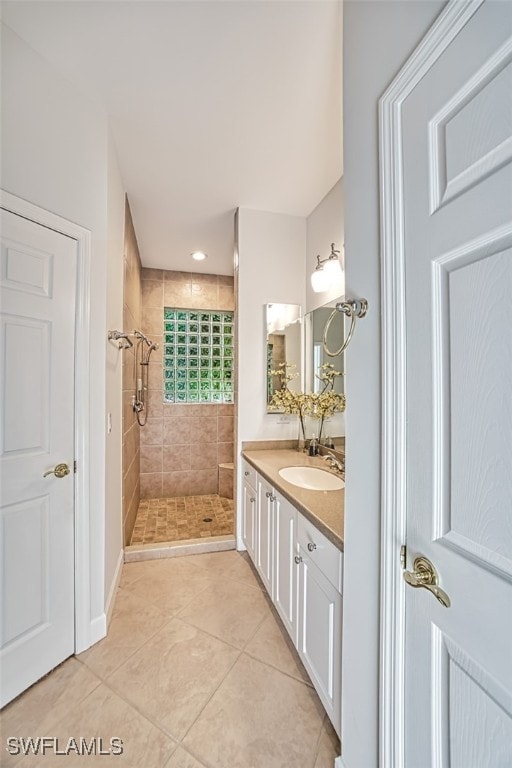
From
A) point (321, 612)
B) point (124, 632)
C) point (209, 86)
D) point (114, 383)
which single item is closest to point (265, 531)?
point (321, 612)

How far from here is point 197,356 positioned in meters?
4.09

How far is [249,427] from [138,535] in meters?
1.45

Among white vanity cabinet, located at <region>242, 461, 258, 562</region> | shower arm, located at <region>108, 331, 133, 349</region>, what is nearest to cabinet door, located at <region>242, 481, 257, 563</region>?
white vanity cabinet, located at <region>242, 461, 258, 562</region>

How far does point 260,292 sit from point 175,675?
93.0 inches

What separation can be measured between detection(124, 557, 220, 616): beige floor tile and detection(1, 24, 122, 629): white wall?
0.37 m

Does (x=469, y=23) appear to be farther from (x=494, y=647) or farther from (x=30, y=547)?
(x=30, y=547)

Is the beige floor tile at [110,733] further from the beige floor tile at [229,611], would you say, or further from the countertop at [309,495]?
the countertop at [309,495]

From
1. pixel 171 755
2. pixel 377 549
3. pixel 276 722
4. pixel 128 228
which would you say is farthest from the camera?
pixel 128 228

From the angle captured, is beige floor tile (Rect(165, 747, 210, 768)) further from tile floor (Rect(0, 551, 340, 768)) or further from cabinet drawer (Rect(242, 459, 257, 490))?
cabinet drawer (Rect(242, 459, 257, 490))

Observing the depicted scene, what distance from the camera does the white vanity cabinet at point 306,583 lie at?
1.16m

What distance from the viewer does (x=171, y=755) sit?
1.16 meters

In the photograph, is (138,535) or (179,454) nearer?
(138,535)

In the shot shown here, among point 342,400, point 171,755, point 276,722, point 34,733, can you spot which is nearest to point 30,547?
point 34,733

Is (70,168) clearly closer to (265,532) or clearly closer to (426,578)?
(426,578)
